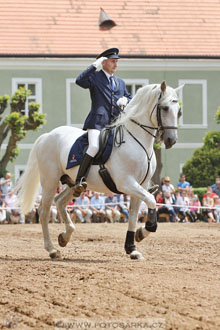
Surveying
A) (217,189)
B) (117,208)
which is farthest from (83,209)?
(217,189)

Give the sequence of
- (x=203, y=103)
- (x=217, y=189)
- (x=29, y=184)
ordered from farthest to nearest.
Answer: (x=203, y=103) < (x=217, y=189) < (x=29, y=184)

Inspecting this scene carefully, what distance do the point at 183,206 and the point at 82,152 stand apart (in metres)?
12.4

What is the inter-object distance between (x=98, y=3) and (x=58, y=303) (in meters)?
33.9

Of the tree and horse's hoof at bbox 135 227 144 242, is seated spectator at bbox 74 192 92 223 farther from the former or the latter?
horse's hoof at bbox 135 227 144 242

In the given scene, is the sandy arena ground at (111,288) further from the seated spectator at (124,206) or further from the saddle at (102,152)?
the seated spectator at (124,206)

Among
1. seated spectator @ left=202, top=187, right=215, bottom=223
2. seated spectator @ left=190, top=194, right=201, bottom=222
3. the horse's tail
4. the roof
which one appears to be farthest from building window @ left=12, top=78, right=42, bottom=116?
the horse's tail

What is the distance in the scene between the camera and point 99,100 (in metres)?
11.5

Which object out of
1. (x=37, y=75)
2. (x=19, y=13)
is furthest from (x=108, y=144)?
(x=19, y=13)

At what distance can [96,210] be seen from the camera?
23781mm

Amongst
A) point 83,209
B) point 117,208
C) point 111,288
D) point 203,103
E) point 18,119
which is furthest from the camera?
point 203,103

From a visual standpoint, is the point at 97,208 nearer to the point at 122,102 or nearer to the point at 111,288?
the point at 122,102

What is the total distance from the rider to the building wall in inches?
990

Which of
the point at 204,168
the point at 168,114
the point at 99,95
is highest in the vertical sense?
the point at 99,95

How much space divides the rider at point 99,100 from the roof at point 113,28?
993 inches
